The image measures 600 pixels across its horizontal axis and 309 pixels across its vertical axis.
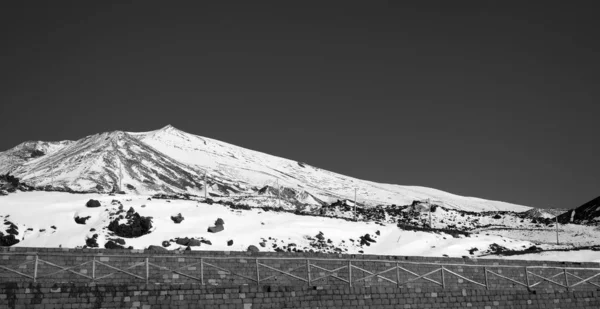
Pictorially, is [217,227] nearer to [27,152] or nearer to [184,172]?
[184,172]

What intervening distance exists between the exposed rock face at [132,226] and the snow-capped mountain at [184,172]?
57.7 meters

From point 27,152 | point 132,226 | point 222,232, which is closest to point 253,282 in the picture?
point 132,226

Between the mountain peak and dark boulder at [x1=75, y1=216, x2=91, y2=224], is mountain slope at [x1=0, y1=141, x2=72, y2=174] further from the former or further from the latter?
dark boulder at [x1=75, y1=216, x2=91, y2=224]

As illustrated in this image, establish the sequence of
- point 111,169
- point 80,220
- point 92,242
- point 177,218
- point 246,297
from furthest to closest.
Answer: point 111,169, point 177,218, point 80,220, point 92,242, point 246,297

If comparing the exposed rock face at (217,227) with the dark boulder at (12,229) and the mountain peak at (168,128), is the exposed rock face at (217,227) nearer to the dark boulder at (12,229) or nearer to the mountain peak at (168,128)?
the dark boulder at (12,229)

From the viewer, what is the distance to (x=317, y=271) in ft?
83.3

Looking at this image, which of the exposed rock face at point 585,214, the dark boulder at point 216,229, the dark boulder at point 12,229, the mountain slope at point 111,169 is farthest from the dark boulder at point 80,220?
the mountain slope at point 111,169

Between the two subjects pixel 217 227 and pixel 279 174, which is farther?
pixel 279 174

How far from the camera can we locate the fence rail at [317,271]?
2131 centimetres

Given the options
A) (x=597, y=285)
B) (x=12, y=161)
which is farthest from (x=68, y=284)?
(x=12, y=161)

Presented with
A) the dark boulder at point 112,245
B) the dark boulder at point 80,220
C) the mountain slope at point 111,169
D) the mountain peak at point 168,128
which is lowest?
the dark boulder at point 112,245

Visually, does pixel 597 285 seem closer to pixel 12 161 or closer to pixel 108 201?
pixel 108 201

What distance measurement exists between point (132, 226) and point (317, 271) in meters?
22.8

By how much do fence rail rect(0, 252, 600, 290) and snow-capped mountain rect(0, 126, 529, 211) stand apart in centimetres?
7802
